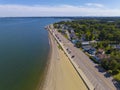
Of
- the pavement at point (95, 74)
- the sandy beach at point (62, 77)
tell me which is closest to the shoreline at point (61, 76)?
the sandy beach at point (62, 77)

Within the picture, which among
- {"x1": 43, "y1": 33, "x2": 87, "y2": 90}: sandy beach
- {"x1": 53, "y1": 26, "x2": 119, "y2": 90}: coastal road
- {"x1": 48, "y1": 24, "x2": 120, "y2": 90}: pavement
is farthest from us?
{"x1": 43, "y1": 33, "x2": 87, "y2": 90}: sandy beach

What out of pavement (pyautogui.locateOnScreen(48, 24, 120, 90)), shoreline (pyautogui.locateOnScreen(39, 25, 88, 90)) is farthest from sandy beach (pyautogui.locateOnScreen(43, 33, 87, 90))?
pavement (pyautogui.locateOnScreen(48, 24, 120, 90))

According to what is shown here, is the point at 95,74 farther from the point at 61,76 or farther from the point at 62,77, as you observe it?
the point at 61,76

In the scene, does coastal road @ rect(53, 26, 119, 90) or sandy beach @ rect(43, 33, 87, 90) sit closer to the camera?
coastal road @ rect(53, 26, 119, 90)

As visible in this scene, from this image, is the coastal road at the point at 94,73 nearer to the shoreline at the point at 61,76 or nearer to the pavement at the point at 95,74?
the pavement at the point at 95,74

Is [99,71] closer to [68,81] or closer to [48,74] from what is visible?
[68,81]

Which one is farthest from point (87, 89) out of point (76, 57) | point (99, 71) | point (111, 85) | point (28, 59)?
point (28, 59)

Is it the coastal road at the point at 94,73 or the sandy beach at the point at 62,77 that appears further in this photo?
the sandy beach at the point at 62,77

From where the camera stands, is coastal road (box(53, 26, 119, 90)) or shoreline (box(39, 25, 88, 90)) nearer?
coastal road (box(53, 26, 119, 90))

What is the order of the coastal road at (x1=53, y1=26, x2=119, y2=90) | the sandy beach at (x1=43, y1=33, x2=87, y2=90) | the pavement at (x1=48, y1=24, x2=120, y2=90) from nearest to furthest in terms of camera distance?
the pavement at (x1=48, y1=24, x2=120, y2=90)
the coastal road at (x1=53, y1=26, x2=119, y2=90)
the sandy beach at (x1=43, y1=33, x2=87, y2=90)

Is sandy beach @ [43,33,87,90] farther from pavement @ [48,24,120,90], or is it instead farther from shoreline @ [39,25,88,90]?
pavement @ [48,24,120,90]
